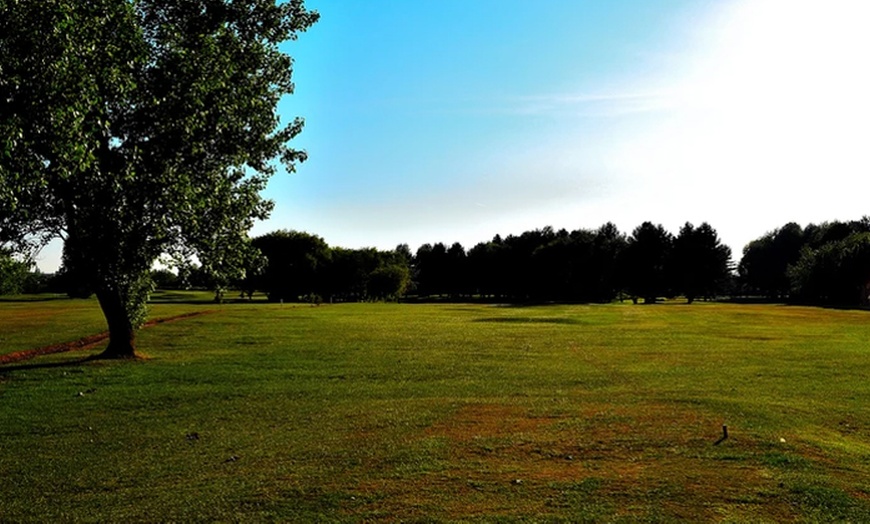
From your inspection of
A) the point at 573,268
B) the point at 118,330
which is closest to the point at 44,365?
the point at 118,330

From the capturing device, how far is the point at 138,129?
29594 mm

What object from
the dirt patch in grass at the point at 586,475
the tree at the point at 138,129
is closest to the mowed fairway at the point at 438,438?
the dirt patch in grass at the point at 586,475

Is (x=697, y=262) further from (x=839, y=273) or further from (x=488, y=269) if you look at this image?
(x=488, y=269)

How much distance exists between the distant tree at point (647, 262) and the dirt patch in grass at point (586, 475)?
141 meters

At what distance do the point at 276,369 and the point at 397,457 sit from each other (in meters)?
17.1

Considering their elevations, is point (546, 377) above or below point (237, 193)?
below

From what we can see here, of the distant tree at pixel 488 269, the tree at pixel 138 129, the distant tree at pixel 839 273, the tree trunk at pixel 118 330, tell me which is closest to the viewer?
the tree at pixel 138 129

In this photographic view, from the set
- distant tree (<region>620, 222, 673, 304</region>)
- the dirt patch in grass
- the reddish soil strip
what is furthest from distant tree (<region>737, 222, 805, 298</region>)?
the dirt patch in grass

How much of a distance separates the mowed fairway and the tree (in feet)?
18.4

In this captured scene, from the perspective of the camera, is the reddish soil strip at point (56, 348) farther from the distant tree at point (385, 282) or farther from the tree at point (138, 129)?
the distant tree at point (385, 282)

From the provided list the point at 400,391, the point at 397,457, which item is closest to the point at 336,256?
the point at 400,391

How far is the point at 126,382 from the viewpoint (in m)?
25.5

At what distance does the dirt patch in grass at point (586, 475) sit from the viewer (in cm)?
1035

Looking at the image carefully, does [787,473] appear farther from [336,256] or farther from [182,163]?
[336,256]
